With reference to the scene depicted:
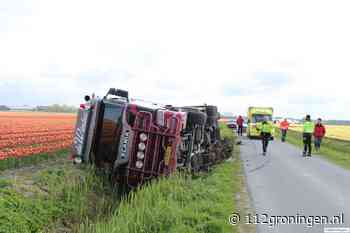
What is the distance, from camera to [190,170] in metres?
12.7

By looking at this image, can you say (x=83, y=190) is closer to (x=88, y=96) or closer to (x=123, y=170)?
(x=123, y=170)

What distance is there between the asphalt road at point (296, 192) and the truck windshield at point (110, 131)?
3413 millimetres

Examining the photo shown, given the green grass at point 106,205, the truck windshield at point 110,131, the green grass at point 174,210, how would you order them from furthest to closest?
the truck windshield at point 110,131 → the green grass at point 106,205 → the green grass at point 174,210

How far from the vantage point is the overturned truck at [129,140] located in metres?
10.8

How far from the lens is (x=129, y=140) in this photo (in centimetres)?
1086

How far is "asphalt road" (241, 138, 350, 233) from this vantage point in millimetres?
8180

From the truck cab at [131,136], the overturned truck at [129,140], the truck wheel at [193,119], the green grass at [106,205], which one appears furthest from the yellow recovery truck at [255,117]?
the truck cab at [131,136]

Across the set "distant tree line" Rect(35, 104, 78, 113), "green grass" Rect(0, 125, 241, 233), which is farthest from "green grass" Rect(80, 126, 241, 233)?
"distant tree line" Rect(35, 104, 78, 113)

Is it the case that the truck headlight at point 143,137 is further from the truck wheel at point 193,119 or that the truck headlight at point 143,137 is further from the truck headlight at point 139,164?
the truck wheel at point 193,119

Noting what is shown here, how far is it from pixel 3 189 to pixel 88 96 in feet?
10.8

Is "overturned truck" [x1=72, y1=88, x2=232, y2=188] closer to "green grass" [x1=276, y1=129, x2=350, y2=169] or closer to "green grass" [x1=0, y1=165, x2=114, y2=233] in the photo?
"green grass" [x1=0, y1=165, x2=114, y2=233]

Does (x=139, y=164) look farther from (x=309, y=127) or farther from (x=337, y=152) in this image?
(x=337, y=152)

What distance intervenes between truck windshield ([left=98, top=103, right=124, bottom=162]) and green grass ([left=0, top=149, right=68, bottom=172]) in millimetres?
6188

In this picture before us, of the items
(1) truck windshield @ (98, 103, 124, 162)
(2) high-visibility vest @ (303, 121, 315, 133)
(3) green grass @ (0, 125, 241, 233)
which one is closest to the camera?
(3) green grass @ (0, 125, 241, 233)
